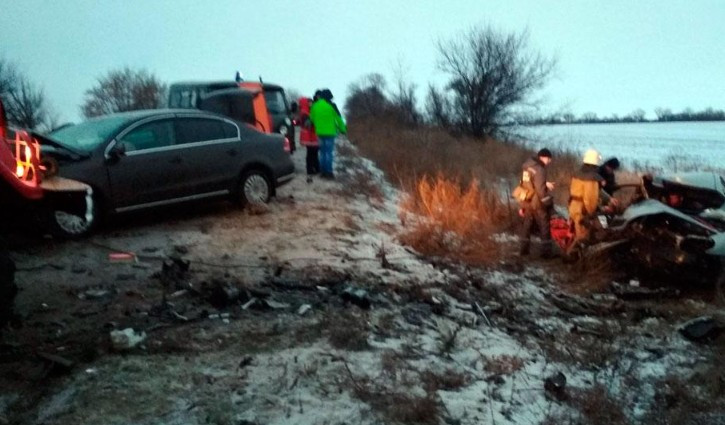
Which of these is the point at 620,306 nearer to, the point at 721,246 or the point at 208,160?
the point at 721,246

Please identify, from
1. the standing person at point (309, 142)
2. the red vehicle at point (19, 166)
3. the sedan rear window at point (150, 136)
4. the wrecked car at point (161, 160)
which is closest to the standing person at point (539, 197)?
the wrecked car at point (161, 160)

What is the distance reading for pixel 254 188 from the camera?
419 inches

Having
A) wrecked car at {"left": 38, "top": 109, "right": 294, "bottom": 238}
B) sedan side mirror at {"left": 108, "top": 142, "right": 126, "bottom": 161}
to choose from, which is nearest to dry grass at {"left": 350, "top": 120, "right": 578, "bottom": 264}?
wrecked car at {"left": 38, "top": 109, "right": 294, "bottom": 238}

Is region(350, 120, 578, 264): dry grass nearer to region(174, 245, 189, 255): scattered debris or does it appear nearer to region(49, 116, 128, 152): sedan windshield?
region(174, 245, 189, 255): scattered debris

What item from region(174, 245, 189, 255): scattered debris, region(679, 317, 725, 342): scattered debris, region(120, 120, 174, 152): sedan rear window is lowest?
region(679, 317, 725, 342): scattered debris

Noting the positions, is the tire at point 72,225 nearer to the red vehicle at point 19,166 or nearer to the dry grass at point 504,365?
the red vehicle at point 19,166

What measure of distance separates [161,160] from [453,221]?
16.3ft

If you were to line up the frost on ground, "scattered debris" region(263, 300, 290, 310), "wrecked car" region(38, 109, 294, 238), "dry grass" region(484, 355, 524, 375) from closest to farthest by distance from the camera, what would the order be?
the frost on ground → "dry grass" region(484, 355, 524, 375) → "scattered debris" region(263, 300, 290, 310) → "wrecked car" region(38, 109, 294, 238)

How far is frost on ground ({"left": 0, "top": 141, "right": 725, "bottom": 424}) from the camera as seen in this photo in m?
4.64

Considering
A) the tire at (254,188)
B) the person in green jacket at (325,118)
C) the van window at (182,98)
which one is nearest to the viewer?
the tire at (254,188)

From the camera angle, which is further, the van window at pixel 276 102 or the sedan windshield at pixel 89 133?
the van window at pixel 276 102

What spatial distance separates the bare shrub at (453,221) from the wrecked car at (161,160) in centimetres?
259

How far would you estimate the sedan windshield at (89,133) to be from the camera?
8.78m

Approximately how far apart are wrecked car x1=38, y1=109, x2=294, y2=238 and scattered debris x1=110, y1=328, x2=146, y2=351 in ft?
9.90
